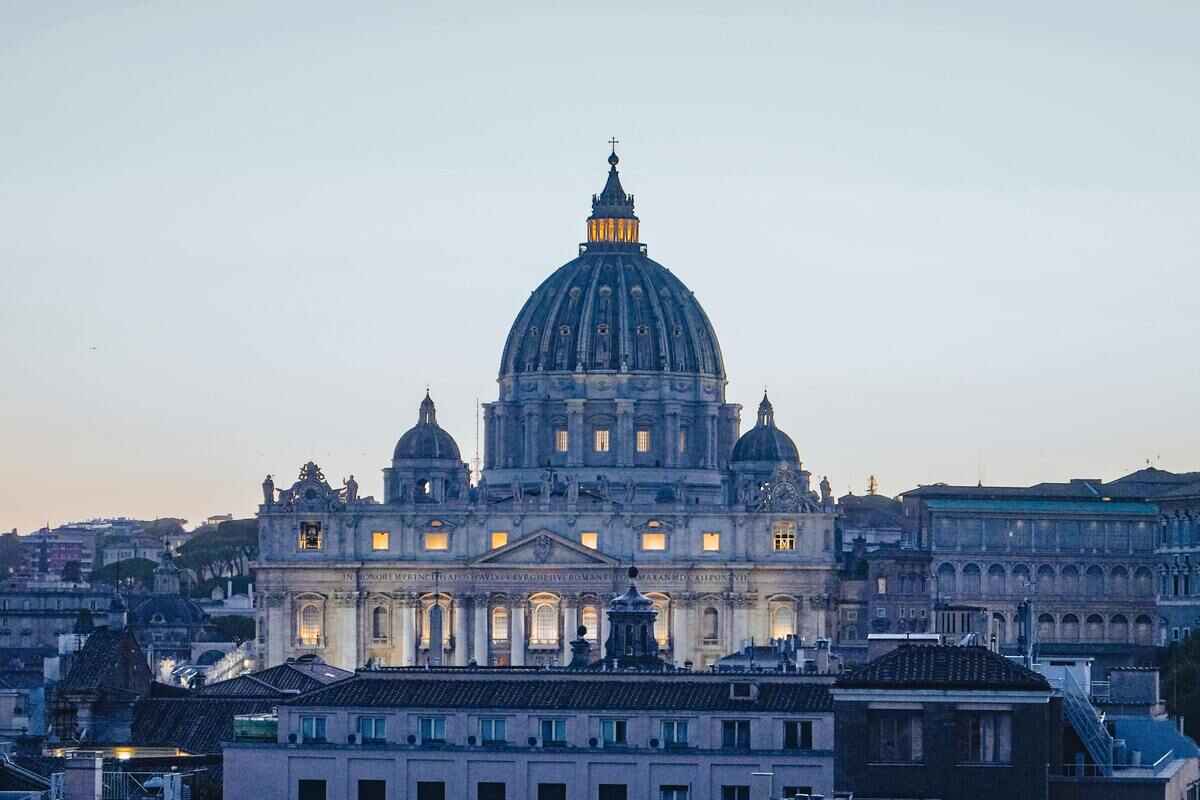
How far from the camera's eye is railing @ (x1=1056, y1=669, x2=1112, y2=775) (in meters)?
90.5

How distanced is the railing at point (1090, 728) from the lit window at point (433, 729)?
550 inches

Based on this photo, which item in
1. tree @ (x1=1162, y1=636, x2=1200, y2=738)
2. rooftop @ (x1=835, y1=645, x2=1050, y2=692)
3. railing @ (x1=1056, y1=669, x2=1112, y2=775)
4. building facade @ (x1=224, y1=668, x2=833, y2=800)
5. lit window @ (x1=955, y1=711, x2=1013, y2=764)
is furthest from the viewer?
tree @ (x1=1162, y1=636, x2=1200, y2=738)

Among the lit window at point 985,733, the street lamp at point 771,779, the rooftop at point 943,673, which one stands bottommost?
the street lamp at point 771,779

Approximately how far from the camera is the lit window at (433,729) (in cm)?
10156

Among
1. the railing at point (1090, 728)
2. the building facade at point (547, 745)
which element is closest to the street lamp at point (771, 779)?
the building facade at point (547, 745)

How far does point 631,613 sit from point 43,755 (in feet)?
174

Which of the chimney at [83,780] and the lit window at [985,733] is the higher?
the lit window at [985,733]

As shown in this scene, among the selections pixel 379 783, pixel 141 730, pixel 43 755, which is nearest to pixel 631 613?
pixel 141 730

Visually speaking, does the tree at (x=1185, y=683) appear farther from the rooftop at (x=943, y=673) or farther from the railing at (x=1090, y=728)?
the rooftop at (x=943, y=673)

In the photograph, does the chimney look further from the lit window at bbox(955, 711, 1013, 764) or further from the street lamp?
the lit window at bbox(955, 711, 1013, 764)

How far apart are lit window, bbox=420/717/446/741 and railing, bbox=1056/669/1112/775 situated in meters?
14.0

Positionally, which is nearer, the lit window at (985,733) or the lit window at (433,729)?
the lit window at (985,733)

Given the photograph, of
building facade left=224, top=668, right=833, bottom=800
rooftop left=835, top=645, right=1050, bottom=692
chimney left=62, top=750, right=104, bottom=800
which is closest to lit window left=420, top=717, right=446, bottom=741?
building facade left=224, top=668, right=833, bottom=800

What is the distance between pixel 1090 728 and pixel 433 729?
54.2ft
